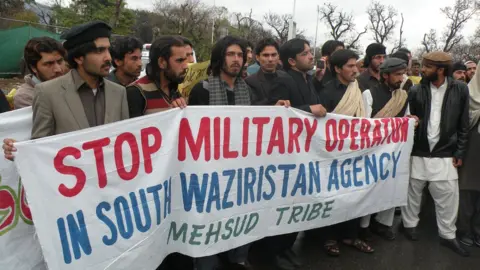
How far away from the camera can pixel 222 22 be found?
179 ft

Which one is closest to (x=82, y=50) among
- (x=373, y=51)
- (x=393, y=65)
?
(x=393, y=65)

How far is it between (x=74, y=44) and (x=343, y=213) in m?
2.40

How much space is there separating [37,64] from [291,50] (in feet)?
6.57

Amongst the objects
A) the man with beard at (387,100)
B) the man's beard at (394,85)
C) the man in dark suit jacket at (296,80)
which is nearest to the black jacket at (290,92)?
the man in dark suit jacket at (296,80)

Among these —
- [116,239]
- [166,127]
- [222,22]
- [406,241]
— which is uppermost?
[222,22]

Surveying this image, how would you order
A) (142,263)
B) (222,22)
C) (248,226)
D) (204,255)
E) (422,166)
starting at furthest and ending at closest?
(222,22)
(422,166)
(248,226)
(204,255)
(142,263)

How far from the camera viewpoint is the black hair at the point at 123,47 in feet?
10.5

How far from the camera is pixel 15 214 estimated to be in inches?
92.4

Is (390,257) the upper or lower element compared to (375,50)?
lower

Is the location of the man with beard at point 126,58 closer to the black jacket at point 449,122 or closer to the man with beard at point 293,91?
the man with beard at point 293,91

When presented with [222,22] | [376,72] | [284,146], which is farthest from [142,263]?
[222,22]

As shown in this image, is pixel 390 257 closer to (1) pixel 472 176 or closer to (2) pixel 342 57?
(1) pixel 472 176

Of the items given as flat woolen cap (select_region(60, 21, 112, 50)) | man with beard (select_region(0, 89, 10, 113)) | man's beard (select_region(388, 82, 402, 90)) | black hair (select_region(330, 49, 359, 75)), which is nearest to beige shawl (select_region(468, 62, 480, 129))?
man's beard (select_region(388, 82, 402, 90))

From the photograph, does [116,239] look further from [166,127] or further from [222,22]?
[222,22]
